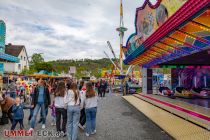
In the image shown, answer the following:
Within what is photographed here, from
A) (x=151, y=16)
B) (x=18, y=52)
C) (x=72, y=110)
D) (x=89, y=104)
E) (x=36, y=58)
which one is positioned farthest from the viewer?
(x=18, y=52)

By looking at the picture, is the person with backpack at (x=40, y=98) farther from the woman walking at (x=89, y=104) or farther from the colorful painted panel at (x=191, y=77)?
the colorful painted panel at (x=191, y=77)

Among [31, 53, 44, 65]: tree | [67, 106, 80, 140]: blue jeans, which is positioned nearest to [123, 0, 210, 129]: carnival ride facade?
[67, 106, 80, 140]: blue jeans

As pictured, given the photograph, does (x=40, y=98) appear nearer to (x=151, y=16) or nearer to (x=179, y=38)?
(x=179, y=38)

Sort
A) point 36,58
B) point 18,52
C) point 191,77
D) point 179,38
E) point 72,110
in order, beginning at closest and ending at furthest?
point 72,110 → point 179,38 → point 191,77 → point 36,58 → point 18,52

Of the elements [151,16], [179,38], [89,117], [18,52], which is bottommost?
[89,117]

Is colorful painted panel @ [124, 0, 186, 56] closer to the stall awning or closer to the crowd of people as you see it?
the stall awning

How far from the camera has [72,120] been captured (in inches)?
264

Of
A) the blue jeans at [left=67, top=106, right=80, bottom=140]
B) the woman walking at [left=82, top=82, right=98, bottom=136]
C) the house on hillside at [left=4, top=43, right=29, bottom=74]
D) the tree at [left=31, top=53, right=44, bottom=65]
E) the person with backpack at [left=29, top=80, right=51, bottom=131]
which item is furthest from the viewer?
the house on hillside at [left=4, top=43, right=29, bottom=74]

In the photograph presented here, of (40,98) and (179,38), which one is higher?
(179,38)

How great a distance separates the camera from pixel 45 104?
27.0ft

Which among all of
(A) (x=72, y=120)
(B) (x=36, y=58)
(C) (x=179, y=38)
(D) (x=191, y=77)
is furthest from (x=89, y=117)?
(B) (x=36, y=58)

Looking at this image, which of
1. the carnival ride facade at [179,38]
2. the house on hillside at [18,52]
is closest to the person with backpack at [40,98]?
the carnival ride facade at [179,38]

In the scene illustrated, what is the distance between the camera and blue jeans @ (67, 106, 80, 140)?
659 centimetres

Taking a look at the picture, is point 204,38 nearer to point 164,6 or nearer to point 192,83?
point 164,6
